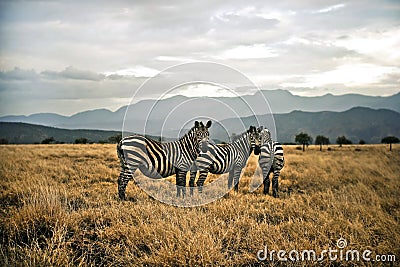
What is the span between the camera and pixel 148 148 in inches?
356

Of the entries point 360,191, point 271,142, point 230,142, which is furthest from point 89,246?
point 360,191

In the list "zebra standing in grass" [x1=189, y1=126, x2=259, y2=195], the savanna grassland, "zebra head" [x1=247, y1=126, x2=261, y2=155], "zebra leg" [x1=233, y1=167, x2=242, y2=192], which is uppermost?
"zebra head" [x1=247, y1=126, x2=261, y2=155]

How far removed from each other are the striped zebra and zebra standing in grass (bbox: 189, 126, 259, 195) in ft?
1.08

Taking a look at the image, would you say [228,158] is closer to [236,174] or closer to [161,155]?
[236,174]

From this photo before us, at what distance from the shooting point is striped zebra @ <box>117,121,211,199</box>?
29.1 ft

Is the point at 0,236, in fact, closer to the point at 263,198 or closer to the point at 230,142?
the point at 263,198

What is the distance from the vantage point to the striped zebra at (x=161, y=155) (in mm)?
8859

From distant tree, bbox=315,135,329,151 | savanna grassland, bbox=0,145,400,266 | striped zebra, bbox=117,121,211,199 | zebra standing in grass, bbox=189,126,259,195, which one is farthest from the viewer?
distant tree, bbox=315,135,329,151

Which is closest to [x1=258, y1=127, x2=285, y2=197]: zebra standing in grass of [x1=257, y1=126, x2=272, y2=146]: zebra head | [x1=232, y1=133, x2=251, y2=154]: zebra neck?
[x1=257, y1=126, x2=272, y2=146]: zebra head

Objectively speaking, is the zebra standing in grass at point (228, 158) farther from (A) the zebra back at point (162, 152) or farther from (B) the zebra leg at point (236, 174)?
(A) the zebra back at point (162, 152)

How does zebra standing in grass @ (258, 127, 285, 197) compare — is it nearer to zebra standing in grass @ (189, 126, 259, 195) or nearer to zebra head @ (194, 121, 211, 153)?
zebra standing in grass @ (189, 126, 259, 195)

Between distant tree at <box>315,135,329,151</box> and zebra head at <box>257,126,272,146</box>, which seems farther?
distant tree at <box>315,135,329,151</box>

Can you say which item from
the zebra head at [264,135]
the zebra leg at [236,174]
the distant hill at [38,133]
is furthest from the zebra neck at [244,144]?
the distant hill at [38,133]

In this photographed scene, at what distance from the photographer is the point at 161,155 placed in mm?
9234
